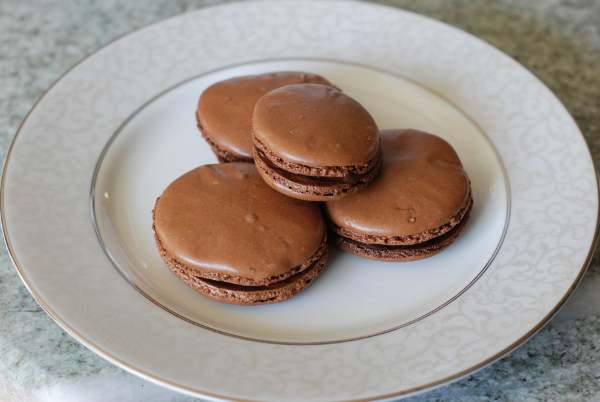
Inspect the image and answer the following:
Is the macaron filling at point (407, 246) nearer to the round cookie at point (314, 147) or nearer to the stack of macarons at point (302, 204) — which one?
the stack of macarons at point (302, 204)

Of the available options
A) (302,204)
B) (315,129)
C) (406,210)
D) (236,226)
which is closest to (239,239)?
(236,226)

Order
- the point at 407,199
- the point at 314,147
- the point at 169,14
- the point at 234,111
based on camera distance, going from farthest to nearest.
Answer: the point at 169,14 → the point at 234,111 → the point at 407,199 → the point at 314,147

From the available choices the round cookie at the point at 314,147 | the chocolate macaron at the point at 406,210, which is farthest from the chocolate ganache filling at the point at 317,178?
the chocolate macaron at the point at 406,210

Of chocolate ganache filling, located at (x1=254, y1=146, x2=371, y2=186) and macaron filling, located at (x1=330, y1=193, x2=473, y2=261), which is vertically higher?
chocolate ganache filling, located at (x1=254, y1=146, x2=371, y2=186)

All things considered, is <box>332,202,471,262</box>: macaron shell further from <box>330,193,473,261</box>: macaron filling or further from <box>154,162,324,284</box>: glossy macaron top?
<box>154,162,324,284</box>: glossy macaron top

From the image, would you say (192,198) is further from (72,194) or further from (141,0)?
(141,0)

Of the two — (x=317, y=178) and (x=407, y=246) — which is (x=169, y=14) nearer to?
(x=317, y=178)

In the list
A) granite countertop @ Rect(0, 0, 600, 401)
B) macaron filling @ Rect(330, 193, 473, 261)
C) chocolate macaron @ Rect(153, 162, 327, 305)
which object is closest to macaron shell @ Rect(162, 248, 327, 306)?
chocolate macaron @ Rect(153, 162, 327, 305)
